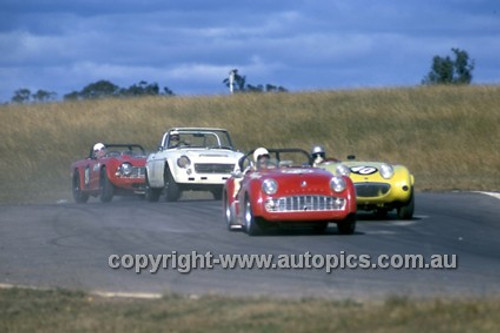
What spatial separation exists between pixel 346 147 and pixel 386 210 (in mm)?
27699

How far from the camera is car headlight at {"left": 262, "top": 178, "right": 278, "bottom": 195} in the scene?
54.4 feet

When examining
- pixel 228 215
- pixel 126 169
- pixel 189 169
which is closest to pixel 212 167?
pixel 189 169

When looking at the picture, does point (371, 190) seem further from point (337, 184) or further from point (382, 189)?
point (337, 184)

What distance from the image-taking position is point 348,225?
16.8 metres

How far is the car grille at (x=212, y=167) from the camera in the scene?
25594 millimetres

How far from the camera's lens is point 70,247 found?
52.0 feet

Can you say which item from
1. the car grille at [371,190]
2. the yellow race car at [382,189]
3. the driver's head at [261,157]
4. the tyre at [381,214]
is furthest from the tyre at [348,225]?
the tyre at [381,214]

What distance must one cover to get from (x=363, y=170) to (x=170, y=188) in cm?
665

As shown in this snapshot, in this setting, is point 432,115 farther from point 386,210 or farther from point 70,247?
point 70,247

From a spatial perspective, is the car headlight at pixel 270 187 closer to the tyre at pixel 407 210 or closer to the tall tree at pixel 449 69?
the tyre at pixel 407 210

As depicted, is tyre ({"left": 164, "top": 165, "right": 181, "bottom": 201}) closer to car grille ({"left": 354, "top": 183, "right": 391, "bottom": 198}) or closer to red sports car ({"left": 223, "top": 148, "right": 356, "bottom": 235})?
car grille ({"left": 354, "top": 183, "right": 391, "bottom": 198})

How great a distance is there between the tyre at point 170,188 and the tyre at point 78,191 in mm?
3829

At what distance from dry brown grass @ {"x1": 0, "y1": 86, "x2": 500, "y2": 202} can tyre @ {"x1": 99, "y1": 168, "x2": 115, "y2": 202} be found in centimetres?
1346

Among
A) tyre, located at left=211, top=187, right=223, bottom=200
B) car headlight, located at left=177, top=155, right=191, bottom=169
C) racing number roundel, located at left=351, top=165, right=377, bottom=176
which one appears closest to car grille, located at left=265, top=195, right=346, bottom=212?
racing number roundel, located at left=351, top=165, right=377, bottom=176
